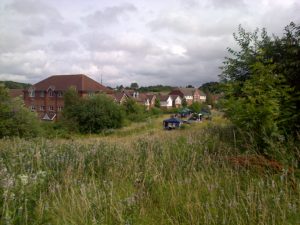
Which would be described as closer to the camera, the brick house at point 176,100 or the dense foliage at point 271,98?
the dense foliage at point 271,98

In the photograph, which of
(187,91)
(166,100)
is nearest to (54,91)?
(166,100)

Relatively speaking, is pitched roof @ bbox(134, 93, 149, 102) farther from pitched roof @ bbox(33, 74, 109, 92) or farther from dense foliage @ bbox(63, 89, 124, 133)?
dense foliage @ bbox(63, 89, 124, 133)

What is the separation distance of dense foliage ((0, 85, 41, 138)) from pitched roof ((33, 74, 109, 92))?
32385 millimetres

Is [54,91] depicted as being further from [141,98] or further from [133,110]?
[141,98]

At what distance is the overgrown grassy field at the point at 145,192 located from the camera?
10.4 feet

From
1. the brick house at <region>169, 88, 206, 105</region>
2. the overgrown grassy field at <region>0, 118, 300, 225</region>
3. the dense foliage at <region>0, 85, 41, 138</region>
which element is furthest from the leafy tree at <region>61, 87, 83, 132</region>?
the brick house at <region>169, 88, 206, 105</region>

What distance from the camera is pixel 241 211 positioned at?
330 cm

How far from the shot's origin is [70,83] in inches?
2544

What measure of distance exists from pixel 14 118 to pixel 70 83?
36.2 metres

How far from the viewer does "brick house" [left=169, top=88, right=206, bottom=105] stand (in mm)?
114062

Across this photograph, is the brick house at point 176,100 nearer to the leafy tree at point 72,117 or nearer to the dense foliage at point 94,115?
the leafy tree at point 72,117

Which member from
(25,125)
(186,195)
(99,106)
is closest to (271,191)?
(186,195)

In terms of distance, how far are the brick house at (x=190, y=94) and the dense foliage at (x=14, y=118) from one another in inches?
3367

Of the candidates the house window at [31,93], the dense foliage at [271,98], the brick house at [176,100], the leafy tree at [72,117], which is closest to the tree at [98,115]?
the leafy tree at [72,117]
